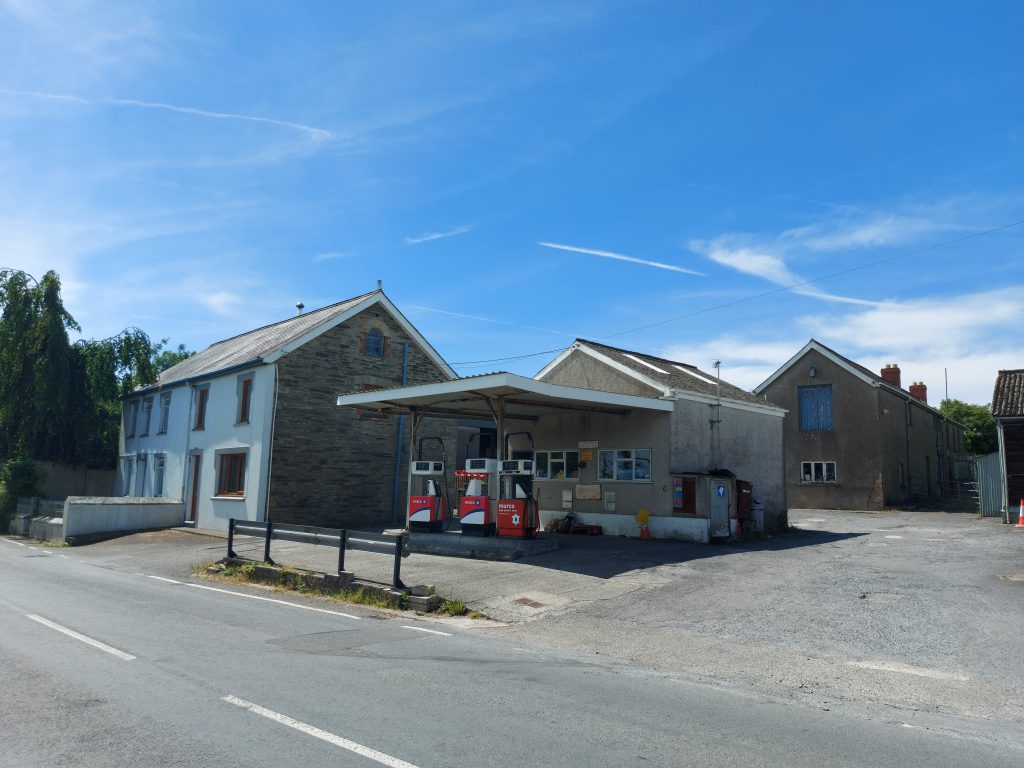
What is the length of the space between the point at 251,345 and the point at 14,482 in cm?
1173

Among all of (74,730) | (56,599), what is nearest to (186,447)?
(56,599)

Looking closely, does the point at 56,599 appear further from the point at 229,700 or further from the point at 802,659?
the point at 802,659

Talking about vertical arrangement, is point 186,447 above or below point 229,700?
above

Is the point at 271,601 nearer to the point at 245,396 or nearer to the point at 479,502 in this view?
the point at 479,502

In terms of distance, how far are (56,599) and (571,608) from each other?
8.36 m

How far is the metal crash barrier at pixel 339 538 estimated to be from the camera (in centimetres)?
1244

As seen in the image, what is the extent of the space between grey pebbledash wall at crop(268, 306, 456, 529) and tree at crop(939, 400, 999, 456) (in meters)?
43.7

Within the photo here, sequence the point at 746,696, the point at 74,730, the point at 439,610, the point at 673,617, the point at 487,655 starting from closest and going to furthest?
1. the point at 74,730
2. the point at 746,696
3. the point at 487,655
4. the point at 673,617
5. the point at 439,610

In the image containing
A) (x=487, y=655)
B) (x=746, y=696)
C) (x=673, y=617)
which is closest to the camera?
(x=746, y=696)

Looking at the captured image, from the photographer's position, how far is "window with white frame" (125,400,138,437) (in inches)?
1361

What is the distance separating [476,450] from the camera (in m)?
35.5

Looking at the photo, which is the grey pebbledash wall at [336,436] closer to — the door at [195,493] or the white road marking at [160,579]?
the door at [195,493]

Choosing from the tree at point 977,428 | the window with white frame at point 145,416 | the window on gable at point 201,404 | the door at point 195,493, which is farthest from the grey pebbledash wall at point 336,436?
the tree at point 977,428

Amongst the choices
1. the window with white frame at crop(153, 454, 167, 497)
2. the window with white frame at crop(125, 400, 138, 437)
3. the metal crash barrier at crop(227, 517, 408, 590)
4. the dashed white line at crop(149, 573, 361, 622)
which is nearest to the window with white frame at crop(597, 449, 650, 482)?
the metal crash barrier at crop(227, 517, 408, 590)
